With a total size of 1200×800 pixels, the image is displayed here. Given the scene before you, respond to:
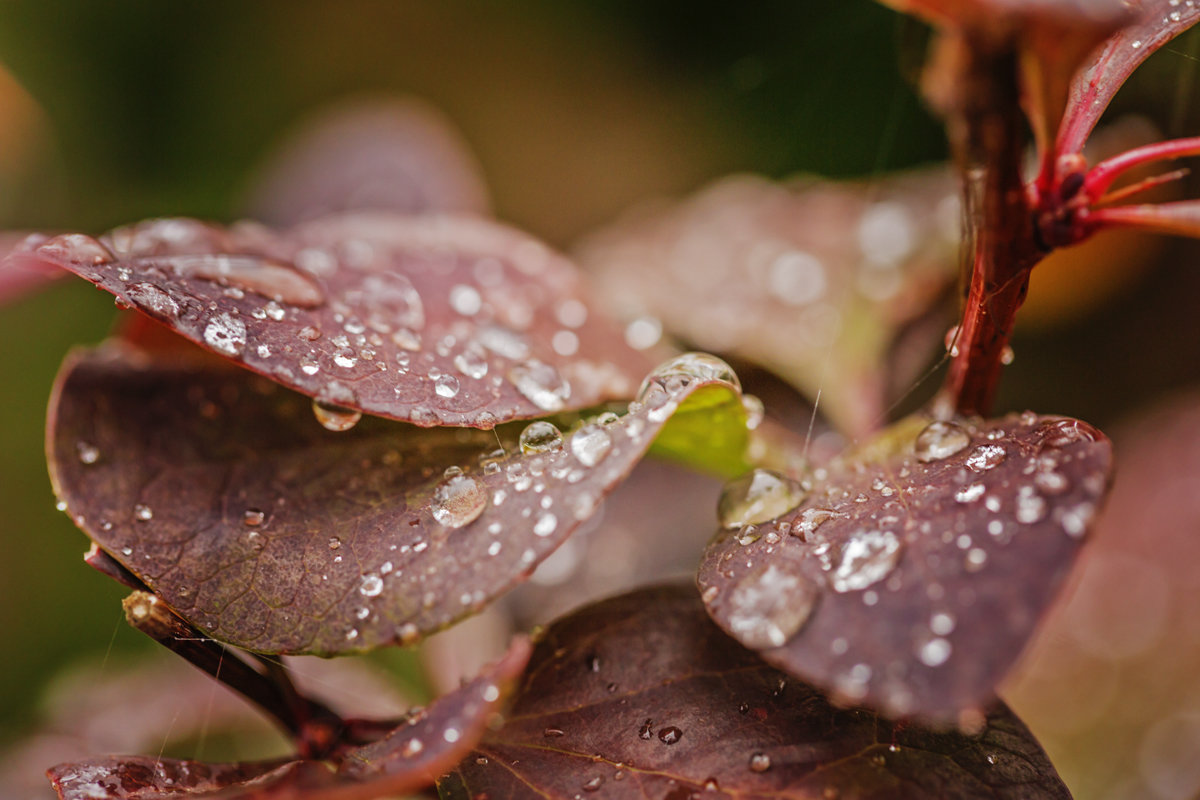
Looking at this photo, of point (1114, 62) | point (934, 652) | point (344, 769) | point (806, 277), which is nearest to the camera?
point (934, 652)

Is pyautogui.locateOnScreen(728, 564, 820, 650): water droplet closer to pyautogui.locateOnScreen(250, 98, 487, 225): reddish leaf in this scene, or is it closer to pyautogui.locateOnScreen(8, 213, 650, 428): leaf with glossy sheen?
pyautogui.locateOnScreen(8, 213, 650, 428): leaf with glossy sheen

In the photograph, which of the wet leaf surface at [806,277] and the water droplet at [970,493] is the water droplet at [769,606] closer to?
the water droplet at [970,493]

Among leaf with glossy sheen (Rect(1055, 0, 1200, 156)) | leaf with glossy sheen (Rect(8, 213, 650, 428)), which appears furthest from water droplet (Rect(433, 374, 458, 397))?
leaf with glossy sheen (Rect(1055, 0, 1200, 156))

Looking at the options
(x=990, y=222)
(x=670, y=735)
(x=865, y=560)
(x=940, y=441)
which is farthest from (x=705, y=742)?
(x=990, y=222)

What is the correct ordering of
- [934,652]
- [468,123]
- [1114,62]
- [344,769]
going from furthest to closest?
[468,123] < [1114,62] < [344,769] < [934,652]

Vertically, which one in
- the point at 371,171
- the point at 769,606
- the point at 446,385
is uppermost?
the point at 371,171

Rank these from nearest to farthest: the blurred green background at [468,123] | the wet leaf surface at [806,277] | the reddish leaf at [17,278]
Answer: the reddish leaf at [17,278], the wet leaf surface at [806,277], the blurred green background at [468,123]

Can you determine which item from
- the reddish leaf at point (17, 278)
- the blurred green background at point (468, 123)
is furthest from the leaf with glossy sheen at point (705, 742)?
the blurred green background at point (468, 123)

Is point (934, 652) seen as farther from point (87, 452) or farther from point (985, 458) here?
point (87, 452)
